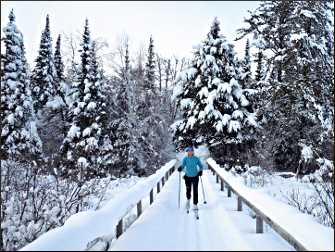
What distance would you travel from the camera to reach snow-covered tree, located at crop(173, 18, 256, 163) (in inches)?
1057

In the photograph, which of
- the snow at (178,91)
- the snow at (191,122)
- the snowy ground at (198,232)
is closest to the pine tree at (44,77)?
the snow at (178,91)

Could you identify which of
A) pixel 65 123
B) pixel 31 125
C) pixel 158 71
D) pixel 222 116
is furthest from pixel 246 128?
pixel 158 71

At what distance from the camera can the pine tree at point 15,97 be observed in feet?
99.6

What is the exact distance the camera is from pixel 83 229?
663cm

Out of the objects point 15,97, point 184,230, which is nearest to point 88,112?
point 15,97

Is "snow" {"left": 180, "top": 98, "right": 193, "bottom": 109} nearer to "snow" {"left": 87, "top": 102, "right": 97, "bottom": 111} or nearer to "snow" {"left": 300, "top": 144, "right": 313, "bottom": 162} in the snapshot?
"snow" {"left": 87, "top": 102, "right": 97, "bottom": 111}

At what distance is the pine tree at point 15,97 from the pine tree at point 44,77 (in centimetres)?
1260

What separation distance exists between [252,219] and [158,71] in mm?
56805

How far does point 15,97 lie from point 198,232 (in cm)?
2651

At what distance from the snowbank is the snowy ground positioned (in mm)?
508

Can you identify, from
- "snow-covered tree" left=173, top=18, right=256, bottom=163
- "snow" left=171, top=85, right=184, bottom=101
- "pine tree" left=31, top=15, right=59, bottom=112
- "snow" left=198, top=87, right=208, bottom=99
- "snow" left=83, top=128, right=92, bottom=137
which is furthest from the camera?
"pine tree" left=31, top=15, right=59, bottom=112

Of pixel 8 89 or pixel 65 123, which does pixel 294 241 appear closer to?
pixel 8 89

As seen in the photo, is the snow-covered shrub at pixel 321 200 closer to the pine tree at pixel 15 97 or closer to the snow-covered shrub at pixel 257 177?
the snow-covered shrub at pixel 257 177

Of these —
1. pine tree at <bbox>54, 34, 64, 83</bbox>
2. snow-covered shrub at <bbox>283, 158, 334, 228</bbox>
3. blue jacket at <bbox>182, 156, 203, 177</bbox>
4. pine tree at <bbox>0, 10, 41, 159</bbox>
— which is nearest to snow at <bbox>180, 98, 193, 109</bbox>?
pine tree at <bbox>0, 10, 41, 159</bbox>
